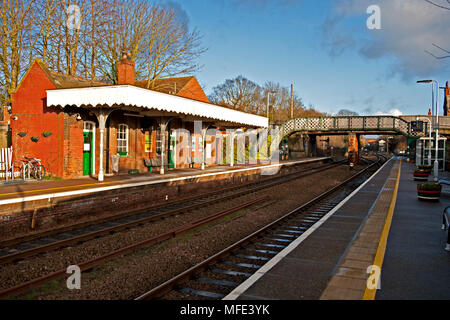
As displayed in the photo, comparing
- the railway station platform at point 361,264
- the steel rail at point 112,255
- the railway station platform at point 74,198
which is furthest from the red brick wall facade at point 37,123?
the railway station platform at point 361,264

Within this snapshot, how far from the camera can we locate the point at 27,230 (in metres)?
9.45

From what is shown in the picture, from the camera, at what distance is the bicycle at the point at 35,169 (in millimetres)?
14008

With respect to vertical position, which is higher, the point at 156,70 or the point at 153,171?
the point at 156,70

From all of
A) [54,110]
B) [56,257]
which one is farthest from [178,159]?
[56,257]

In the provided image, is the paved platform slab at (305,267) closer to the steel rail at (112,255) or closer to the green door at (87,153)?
the steel rail at (112,255)

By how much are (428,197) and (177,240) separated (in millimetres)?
9597

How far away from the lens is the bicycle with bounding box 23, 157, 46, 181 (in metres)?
14.0

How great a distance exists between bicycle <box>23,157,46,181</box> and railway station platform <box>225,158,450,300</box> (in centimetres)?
1099

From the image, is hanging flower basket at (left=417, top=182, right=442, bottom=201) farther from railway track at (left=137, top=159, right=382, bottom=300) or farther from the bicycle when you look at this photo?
the bicycle

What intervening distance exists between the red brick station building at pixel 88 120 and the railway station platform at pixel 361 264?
9.02 metres

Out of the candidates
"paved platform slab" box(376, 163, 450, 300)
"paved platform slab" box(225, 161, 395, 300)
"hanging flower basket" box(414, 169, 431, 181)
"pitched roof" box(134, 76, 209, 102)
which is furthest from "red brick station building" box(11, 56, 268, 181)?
"pitched roof" box(134, 76, 209, 102)

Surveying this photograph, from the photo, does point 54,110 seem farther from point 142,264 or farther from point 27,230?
point 142,264

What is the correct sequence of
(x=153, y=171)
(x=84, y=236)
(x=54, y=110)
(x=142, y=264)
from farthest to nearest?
1. (x=153, y=171)
2. (x=54, y=110)
3. (x=84, y=236)
4. (x=142, y=264)

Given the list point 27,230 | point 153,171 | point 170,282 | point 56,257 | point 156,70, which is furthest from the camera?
point 156,70
